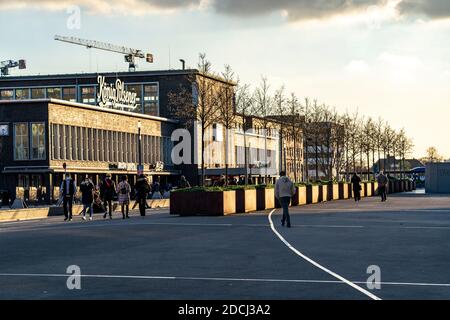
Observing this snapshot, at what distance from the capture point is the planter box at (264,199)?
118 ft

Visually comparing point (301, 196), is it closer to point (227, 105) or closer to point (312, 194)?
point (312, 194)

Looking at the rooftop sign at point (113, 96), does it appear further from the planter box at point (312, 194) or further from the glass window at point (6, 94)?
the planter box at point (312, 194)

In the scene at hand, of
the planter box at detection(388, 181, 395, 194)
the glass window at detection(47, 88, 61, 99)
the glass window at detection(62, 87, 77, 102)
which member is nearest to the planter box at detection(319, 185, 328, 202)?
the planter box at detection(388, 181, 395, 194)

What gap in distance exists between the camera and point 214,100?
174 feet

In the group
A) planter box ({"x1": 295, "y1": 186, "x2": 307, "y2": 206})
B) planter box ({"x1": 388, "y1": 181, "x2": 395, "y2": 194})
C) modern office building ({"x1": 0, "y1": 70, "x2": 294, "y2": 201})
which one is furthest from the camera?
planter box ({"x1": 388, "y1": 181, "x2": 395, "y2": 194})

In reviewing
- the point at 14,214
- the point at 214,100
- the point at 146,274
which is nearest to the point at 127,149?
the point at 214,100

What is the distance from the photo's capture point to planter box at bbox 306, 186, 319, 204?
45.4 m

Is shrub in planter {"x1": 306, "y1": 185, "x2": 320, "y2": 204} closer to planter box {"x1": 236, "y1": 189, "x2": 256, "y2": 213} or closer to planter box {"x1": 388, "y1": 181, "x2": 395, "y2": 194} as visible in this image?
planter box {"x1": 236, "y1": 189, "x2": 256, "y2": 213}

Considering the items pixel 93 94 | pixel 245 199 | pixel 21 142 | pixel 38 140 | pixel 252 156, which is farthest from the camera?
pixel 252 156

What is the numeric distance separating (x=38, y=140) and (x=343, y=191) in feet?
103

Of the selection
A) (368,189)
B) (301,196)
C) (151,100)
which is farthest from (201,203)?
(151,100)

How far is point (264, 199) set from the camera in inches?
1443

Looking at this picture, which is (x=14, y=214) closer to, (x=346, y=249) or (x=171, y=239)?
(x=171, y=239)

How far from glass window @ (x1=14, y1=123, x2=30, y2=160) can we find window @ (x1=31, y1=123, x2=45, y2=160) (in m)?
0.54
